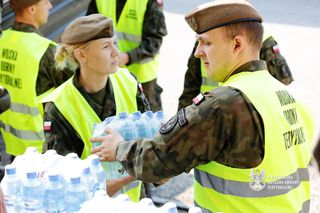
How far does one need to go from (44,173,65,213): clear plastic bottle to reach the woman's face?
0.99m

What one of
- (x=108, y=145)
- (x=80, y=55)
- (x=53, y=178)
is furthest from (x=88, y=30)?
(x=53, y=178)

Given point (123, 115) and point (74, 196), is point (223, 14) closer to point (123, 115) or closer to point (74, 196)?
point (123, 115)

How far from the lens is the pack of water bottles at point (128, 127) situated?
3645 millimetres

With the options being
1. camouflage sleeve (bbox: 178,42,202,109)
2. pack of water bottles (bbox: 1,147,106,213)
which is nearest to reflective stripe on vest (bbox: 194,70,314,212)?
pack of water bottles (bbox: 1,147,106,213)

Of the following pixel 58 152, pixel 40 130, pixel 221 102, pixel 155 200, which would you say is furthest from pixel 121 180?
pixel 155 200

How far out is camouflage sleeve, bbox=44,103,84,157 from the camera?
3.72 metres

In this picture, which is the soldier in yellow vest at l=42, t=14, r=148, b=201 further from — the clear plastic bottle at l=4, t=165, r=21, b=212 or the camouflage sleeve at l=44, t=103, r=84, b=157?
the clear plastic bottle at l=4, t=165, r=21, b=212

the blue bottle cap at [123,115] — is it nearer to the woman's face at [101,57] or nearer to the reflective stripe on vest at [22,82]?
the woman's face at [101,57]

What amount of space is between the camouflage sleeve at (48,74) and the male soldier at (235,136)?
6.25ft

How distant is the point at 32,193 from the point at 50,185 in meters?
0.10

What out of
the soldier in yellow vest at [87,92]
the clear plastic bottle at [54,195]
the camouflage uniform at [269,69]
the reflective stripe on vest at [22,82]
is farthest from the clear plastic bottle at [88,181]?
the reflective stripe on vest at [22,82]

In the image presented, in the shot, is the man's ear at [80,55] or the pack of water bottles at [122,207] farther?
the man's ear at [80,55]

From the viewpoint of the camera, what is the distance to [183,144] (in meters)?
2.97

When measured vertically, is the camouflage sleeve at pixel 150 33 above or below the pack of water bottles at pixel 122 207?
below
